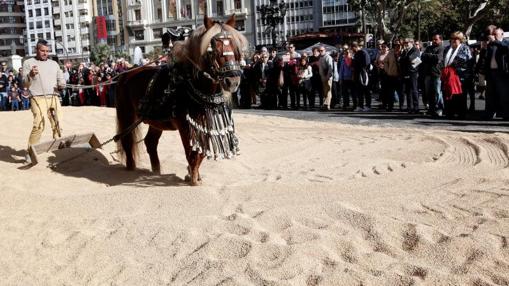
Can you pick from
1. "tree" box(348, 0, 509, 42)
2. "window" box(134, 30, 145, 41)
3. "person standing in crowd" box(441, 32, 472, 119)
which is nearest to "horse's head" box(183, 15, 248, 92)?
"person standing in crowd" box(441, 32, 472, 119)

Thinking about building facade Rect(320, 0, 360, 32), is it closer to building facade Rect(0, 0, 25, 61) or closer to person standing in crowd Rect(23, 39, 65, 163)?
person standing in crowd Rect(23, 39, 65, 163)

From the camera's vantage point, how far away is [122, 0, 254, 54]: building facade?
8450 centimetres

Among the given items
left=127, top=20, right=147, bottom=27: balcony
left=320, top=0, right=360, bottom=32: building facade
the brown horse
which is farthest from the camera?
left=127, top=20, right=147, bottom=27: balcony

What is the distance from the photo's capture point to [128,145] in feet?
25.3

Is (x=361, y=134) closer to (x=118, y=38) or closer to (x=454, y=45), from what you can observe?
(x=454, y=45)

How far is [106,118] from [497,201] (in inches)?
436

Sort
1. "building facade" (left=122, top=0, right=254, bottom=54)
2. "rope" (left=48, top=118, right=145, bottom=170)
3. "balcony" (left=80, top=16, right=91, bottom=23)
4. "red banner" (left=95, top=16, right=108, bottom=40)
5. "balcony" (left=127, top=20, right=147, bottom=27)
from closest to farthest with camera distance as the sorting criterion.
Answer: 1. "rope" (left=48, top=118, right=145, bottom=170)
2. "building facade" (left=122, top=0, right=254, bottom=54)
3. "balcony" (left=127, top=20, right=147, bottom=27)
4. "red banner" (left=95, top=16, right=108, bottom=40)
5. "balcony" (left=80, top=16, right=91, bottom=23)

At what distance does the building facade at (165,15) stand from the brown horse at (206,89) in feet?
258

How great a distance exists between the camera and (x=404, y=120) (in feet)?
37.9

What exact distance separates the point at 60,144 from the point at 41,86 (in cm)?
98

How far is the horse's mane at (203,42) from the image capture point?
5.67 meters

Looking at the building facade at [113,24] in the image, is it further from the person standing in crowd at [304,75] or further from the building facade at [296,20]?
the person standing in crowd at [304,75]

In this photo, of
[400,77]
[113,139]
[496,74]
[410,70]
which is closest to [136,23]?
[400,77]

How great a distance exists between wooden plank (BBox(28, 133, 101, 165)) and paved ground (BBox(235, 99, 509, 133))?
18.8ft
